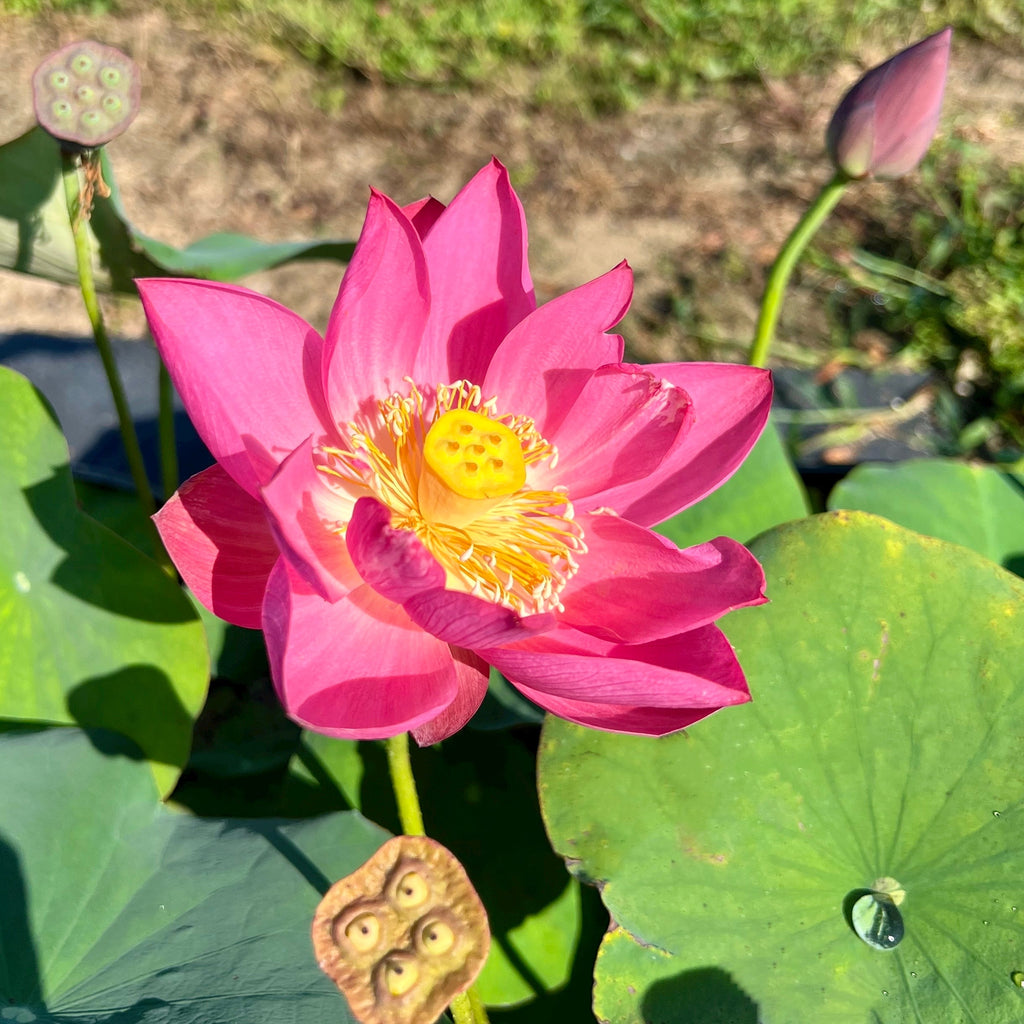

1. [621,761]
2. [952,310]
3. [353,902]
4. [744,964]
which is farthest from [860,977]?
[952,310]

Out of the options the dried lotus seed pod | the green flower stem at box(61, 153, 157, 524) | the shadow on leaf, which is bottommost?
the shadow on leaf

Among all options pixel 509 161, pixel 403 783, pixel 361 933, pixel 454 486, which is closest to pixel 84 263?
pixel 454 486

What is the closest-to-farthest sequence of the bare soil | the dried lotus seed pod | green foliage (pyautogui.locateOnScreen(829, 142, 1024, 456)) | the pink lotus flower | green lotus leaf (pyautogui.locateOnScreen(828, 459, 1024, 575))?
1. the pink lotus flower
2. the dried lotus seed pod
3. green lotus leaf (pyautogui.locateOnScreen(828, 459, 1024, 575))
4. green foliage (pyautogui.locateOnScreen(829, 142, 1024, 456))
5. the bare soil

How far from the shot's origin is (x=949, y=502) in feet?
4.41

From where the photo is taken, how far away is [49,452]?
96cm

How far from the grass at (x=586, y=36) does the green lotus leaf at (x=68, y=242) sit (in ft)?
6.72

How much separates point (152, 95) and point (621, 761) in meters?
2.67

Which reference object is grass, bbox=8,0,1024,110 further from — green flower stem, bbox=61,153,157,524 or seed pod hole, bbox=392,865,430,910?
seed pod hole, bbox=392,865,430,910

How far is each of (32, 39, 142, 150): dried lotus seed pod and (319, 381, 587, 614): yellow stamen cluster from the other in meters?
0.33

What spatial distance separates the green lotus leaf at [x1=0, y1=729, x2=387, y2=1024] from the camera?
73 cm

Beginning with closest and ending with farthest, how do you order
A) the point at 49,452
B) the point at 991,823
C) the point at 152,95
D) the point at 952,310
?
the point at 991,823, the point at 49,452, the point at 952,310, the point at 152,95

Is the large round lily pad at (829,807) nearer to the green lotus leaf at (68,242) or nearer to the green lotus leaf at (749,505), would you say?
the green lotus leaf at (749,505)

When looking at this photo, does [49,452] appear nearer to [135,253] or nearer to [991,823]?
[135,253]

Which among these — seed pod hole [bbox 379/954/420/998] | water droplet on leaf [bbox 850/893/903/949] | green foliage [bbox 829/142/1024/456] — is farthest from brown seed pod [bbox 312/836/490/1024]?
green foliage [bbox 829/142/1024/456]
